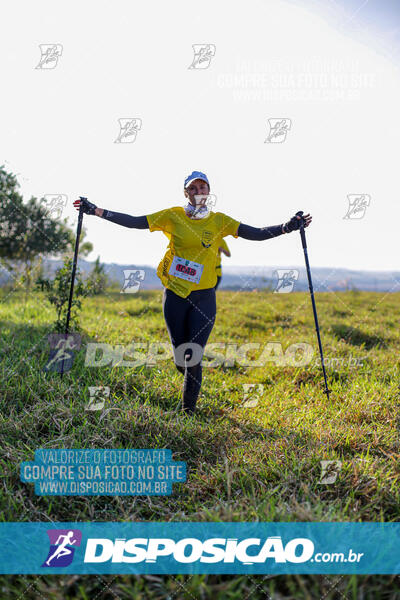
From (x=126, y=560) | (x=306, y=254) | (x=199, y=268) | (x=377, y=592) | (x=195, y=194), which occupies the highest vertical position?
(x=195, y=194)

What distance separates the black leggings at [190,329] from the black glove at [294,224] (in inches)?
52.9

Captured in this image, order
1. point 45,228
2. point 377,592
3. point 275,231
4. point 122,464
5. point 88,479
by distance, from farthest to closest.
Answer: point 45,228 → point 275,231 → point 122,464 → point 88,479 → point 377,592

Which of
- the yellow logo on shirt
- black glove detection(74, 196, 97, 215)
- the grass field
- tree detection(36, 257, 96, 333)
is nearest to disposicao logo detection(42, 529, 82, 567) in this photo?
the grass field

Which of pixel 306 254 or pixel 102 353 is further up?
pixel 306 254

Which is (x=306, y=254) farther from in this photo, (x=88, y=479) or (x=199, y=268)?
(x=88, y=479)

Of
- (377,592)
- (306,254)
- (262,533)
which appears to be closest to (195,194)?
(306,254)

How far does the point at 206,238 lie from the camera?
4508mm

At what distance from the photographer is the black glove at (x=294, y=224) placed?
4781 mm

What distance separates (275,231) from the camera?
16.0 feet

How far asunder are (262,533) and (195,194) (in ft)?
11.8

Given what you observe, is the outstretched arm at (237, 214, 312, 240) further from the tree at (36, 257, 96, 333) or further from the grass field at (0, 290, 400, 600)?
the tree at (36, 257, 96, 333)

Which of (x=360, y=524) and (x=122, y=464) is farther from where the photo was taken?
(x=122, y=464)

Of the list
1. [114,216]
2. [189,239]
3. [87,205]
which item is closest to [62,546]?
[189,239]

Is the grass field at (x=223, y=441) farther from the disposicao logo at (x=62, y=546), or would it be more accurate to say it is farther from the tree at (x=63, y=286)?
the tree at (x=63, y=286)
